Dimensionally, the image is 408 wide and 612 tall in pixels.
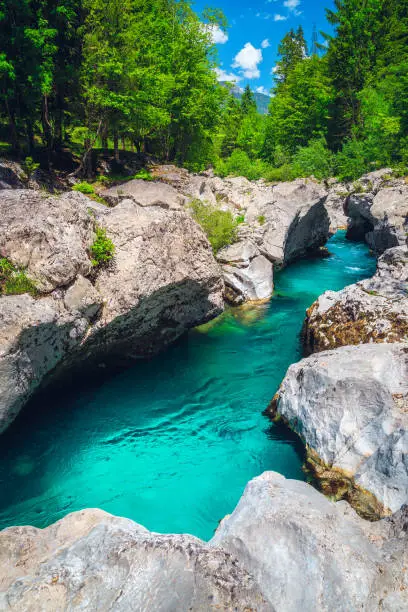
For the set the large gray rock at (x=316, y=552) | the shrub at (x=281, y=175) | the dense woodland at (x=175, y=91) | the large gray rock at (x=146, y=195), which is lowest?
the large gray rock at (x=316, y=552)

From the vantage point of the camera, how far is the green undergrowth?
715 inches

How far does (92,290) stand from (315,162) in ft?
113

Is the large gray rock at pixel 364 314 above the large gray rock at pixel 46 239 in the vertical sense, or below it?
below

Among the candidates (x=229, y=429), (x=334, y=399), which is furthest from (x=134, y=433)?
(x=334, y=399)

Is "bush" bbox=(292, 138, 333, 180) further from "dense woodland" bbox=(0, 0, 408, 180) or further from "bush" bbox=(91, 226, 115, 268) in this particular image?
"bush" bbox=(91, 226, 115, 268)

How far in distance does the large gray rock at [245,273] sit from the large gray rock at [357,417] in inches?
342

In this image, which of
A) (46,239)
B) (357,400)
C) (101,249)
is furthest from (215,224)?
(357,400)

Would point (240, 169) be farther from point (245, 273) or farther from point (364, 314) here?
point (364, 314)

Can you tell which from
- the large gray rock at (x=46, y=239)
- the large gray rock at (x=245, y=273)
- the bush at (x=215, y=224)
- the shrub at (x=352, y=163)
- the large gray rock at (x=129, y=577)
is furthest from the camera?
the shrub at (x=352, y=163)

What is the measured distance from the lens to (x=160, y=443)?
9.34 m

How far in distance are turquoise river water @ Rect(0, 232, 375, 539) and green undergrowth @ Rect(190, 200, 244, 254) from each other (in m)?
6.21

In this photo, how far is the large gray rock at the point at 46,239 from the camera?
Answer: 8.60 metres

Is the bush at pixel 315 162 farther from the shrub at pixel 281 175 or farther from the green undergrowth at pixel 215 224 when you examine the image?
the green undergrowth at pixel 215 224

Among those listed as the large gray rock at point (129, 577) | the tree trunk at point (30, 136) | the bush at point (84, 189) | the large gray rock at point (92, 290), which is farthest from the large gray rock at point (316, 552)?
the tree trunk at point (30, 136)
